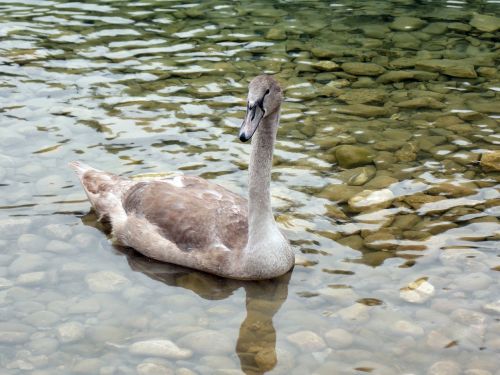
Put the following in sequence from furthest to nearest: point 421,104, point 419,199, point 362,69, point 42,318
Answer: point 362,69, point 421,104, point 419,199, point 42,318

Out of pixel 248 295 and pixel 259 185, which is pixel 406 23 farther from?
pixel 248 295

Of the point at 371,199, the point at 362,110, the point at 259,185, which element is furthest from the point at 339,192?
the point at 362,110

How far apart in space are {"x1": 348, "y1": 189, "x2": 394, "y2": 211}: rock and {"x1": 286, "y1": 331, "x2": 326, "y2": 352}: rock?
1.97m

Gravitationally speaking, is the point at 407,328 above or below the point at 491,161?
below

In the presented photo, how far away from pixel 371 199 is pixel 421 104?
2555 millimetres

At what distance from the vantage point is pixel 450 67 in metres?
11.6

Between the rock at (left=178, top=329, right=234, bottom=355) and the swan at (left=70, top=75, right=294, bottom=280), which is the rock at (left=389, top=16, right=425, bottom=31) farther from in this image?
the rock at (left=178, top=329, right=234, bottom=355)

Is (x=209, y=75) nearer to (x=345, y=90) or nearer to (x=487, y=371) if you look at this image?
(x=345, y=90)

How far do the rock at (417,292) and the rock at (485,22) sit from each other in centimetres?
687

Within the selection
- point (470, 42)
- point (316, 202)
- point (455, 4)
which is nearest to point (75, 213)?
point (316, 202)

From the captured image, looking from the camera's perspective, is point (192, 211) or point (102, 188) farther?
point (102, 188)

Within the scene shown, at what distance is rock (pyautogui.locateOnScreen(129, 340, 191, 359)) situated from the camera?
6.28m

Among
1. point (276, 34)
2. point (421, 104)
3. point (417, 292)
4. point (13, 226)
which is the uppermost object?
point (276, 34)

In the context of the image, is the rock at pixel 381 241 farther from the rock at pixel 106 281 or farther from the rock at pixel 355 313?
the rock at pixel 106 281
